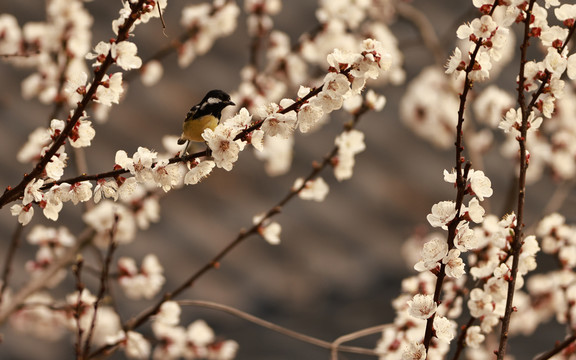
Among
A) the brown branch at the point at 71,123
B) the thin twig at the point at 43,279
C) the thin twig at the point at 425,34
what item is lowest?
the brown branch at the point at 71,123

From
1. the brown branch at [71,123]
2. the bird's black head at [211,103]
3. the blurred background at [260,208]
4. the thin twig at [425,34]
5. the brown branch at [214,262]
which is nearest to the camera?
the brown branch at [71,123]

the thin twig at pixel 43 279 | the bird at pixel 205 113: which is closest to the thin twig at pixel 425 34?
the thin twig at pixel 43 279

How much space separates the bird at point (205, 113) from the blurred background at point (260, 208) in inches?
80.3

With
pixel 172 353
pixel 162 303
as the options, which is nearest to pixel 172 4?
pixel 172 353

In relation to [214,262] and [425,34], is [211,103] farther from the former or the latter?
[425,34]

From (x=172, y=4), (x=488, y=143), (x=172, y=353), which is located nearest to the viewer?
(x=172, y=353)

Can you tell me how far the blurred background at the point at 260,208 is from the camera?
3.22 m

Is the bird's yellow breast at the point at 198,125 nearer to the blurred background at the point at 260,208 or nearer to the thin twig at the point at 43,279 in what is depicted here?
the thin twig at the point at 43,279

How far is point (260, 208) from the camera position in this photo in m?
3.37

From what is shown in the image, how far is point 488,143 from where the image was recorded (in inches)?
106

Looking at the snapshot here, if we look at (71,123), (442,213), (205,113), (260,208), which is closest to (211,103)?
(205,113)

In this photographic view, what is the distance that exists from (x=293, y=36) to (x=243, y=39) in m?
0.25

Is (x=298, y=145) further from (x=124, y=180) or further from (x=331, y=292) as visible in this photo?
(x=124, y=180)

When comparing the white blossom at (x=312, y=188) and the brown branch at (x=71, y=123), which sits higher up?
the white blossom at (x=312, y=188)
